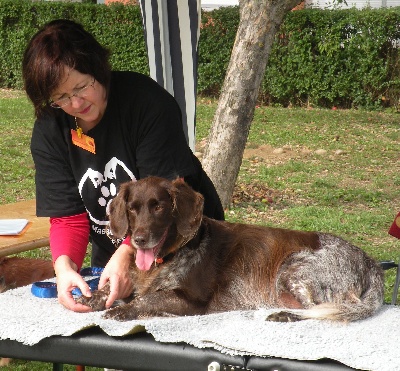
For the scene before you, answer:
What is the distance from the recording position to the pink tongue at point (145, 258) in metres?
3.06

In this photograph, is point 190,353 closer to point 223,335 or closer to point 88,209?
point 223,335

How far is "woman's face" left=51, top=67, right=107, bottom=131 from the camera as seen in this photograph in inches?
131

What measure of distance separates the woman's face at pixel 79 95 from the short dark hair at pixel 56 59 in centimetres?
2

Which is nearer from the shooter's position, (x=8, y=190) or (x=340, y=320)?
(x=340, y=320)

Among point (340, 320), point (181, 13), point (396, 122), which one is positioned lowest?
point (396, 122)

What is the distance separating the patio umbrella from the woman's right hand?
229cm

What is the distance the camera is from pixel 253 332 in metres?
2.82

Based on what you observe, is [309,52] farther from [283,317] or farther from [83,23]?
[283,317]

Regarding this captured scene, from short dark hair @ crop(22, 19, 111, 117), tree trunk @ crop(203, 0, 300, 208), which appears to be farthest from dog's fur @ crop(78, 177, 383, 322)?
tree trunk @ crop(203, 0, 300, 208)

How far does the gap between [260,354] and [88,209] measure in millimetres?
1347

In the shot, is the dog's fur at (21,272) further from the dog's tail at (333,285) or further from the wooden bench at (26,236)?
the dog's tail at (333,285)

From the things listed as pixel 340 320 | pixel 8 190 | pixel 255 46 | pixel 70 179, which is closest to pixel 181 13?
pixel 70 179

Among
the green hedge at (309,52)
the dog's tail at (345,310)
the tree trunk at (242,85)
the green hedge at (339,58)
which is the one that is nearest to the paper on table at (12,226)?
the dog's tail at (345,310)

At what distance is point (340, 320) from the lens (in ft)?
9.84
